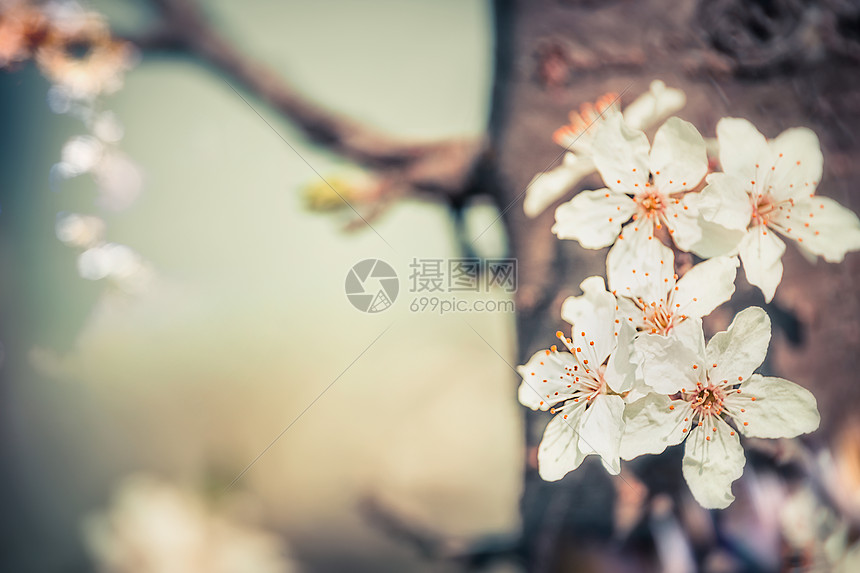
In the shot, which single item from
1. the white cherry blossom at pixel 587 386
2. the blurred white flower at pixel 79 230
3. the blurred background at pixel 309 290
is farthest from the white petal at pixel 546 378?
the blurred white flower at pixel 79 230

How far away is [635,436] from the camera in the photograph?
10.3 inches

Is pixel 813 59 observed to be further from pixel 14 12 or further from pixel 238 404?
pixel 14 12

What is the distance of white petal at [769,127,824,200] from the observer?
0.95 feet

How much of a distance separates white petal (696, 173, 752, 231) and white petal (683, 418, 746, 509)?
116mm

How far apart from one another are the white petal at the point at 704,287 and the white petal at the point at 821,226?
55 mm

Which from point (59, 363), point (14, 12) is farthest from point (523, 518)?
point (14, 12)

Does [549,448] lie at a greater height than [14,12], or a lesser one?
lesser

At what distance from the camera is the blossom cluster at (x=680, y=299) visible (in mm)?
261

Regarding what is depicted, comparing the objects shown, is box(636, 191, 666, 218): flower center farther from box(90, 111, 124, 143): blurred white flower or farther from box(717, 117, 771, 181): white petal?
box(90, 111, 124, 143): blurred white flower

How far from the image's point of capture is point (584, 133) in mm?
321

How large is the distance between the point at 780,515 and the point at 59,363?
2.20ft

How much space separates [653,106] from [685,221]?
98 mm

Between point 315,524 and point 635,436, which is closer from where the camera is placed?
point 635,436

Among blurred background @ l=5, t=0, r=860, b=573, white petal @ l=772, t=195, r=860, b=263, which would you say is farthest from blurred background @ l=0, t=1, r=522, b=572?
white petal @ l=772, t=195, r=860, b=263
